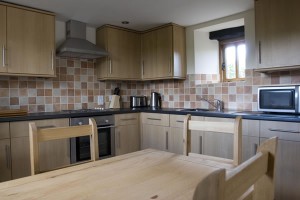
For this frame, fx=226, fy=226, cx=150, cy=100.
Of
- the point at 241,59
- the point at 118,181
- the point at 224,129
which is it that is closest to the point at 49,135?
the point at 118,181

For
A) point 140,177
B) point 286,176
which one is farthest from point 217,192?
point 286,176

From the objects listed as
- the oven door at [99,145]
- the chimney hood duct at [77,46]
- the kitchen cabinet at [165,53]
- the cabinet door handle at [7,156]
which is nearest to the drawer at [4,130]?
the cabinet door handle at [7,156]

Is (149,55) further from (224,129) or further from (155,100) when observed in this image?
(224,129)

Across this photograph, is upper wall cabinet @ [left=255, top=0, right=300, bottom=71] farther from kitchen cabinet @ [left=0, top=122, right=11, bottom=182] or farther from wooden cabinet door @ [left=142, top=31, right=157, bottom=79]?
kitchen cabinet @ [left=0, top=122, right=11, bottom=182]

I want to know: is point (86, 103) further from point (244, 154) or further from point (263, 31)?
point (263, 31)

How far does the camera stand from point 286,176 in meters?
2.03

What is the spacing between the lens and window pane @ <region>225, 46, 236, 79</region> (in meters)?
3.35

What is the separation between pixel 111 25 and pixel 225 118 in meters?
2.17

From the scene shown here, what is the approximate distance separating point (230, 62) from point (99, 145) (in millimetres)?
2250

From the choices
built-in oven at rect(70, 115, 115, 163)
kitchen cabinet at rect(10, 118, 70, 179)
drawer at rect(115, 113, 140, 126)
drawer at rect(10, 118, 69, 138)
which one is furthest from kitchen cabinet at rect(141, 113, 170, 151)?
drawer at rect(10, 118, 69, 138)

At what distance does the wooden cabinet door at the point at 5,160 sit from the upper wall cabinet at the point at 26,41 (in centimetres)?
79

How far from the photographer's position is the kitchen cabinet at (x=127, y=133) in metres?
3.19

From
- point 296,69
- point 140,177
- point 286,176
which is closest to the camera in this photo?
point 140,177

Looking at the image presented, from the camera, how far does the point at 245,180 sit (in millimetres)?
496
